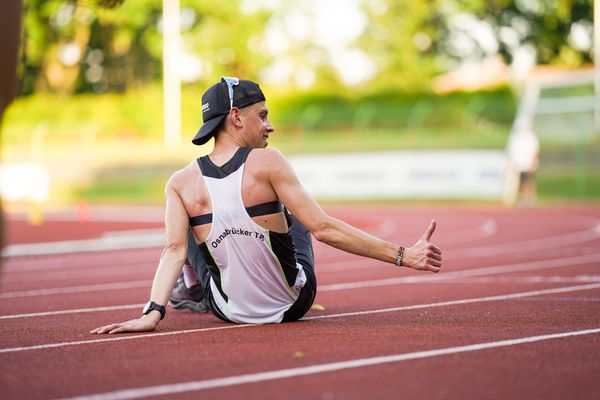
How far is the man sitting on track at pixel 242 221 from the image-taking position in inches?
241

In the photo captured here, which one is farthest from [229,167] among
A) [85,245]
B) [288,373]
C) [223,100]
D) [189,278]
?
[85,245]

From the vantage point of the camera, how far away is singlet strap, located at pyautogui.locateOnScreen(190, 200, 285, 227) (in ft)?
20.3

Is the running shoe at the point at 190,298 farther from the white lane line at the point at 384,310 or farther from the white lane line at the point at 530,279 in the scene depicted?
the white lane line at the point at 530,279

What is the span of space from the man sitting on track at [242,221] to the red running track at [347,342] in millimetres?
197

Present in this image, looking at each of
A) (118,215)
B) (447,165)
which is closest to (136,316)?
(118,215)

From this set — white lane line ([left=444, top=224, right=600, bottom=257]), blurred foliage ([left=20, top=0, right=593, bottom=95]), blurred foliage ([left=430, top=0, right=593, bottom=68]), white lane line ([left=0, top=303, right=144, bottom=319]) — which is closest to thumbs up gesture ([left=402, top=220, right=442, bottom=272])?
white lane line ([left=0, top=303, right=144, bottom=319])

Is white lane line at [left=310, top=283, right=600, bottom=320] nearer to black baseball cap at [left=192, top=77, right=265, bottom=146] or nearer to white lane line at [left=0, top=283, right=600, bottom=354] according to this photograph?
white lane line at [left=0, top=283, right=600, bottom=354]

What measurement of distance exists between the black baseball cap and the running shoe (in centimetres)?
129

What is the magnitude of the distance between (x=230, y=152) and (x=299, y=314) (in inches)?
45.3

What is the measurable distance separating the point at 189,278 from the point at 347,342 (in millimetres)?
1817

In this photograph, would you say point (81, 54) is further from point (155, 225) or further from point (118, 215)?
point (155, 225)

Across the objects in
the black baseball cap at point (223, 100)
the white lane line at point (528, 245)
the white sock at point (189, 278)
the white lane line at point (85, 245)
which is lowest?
the white lane line at point (85, 245)

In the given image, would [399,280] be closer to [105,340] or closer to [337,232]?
[337,232]

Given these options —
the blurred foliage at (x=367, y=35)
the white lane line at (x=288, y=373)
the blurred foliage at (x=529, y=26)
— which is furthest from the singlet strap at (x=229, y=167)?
the blurred foliage at (x=529, y=26)
